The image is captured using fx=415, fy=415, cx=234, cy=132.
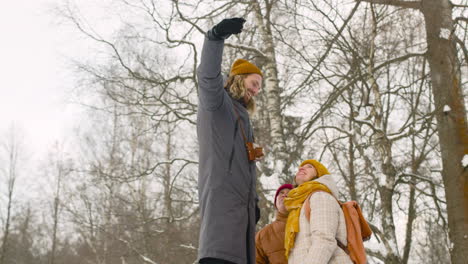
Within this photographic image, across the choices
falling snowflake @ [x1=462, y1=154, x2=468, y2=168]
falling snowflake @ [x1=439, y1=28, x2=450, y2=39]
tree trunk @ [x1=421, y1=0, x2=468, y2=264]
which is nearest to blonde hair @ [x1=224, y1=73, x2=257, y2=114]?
tree trunk @ [x1=421, y1=0, x2=468, y2=264]

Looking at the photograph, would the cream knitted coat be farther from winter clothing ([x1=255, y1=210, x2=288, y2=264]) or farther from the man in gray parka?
winter clothing ([x1=255, y1=210, x2=288, y2=264])

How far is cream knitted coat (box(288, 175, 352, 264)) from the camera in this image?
2.23m

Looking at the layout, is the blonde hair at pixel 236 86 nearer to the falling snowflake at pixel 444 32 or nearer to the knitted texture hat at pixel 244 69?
the knitted texture hat at pixel 244 69

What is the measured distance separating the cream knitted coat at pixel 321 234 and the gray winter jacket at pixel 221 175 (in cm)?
55

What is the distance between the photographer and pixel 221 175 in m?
1.81

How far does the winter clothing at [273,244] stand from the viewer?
3143 mm

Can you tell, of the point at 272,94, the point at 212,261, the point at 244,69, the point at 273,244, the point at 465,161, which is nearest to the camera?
the point at 212,261

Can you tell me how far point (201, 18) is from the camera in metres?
7.14

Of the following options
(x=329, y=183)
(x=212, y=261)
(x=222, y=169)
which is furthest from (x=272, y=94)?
(x=212, y=261)

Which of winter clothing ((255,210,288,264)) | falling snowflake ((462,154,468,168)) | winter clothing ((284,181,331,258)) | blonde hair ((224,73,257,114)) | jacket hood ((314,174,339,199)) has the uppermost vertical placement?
blonde hair ((224,73,257,114))

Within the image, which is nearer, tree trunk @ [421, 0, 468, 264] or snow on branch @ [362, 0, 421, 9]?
tree trunk @ [421, 0, 468, 264]

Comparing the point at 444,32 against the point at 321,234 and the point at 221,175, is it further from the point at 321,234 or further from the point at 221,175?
the point at 221,175

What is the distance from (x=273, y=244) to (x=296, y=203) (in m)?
0.71

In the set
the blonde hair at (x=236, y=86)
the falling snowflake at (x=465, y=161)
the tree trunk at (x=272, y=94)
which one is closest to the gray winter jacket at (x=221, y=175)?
the blonde hair at (x=236, y=86)
